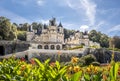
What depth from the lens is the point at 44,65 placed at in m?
3.01

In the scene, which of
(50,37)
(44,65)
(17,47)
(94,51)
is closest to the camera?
(44,65)

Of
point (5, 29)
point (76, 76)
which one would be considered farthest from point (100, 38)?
point (76, 76)

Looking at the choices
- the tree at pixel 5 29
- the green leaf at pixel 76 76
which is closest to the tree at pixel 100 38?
the tree at pixel 5 29

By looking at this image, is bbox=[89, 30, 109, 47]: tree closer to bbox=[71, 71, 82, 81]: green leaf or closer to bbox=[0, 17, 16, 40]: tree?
bbox=[0, 17, 16, 40]: tree

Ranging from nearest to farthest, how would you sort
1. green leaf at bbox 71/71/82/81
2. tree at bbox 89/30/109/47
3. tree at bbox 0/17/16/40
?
green leaf at bbox 71/71/82/81 → tree at bbox 0/17/16/40 → tree at bbox 89/30/109/47

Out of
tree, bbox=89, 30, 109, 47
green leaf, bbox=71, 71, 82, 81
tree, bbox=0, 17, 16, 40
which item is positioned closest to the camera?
green leaf, bbox=71, 71, 82, 81

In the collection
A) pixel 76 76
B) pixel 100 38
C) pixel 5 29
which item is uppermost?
pixel 5 29

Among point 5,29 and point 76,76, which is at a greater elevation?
point 5,29

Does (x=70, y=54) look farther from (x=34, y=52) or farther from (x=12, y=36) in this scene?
(x=12, y=36)

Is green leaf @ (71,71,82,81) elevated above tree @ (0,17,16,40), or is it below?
below

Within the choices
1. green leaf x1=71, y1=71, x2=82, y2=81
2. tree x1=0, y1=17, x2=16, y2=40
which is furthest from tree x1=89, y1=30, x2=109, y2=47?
green leaf x1=71, y1=71, x2=82, y2=81

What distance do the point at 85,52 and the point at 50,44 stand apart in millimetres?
19420

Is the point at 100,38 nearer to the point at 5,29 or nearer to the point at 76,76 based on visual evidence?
the point at 5,29

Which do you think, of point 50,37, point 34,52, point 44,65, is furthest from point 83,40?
point 44,65
